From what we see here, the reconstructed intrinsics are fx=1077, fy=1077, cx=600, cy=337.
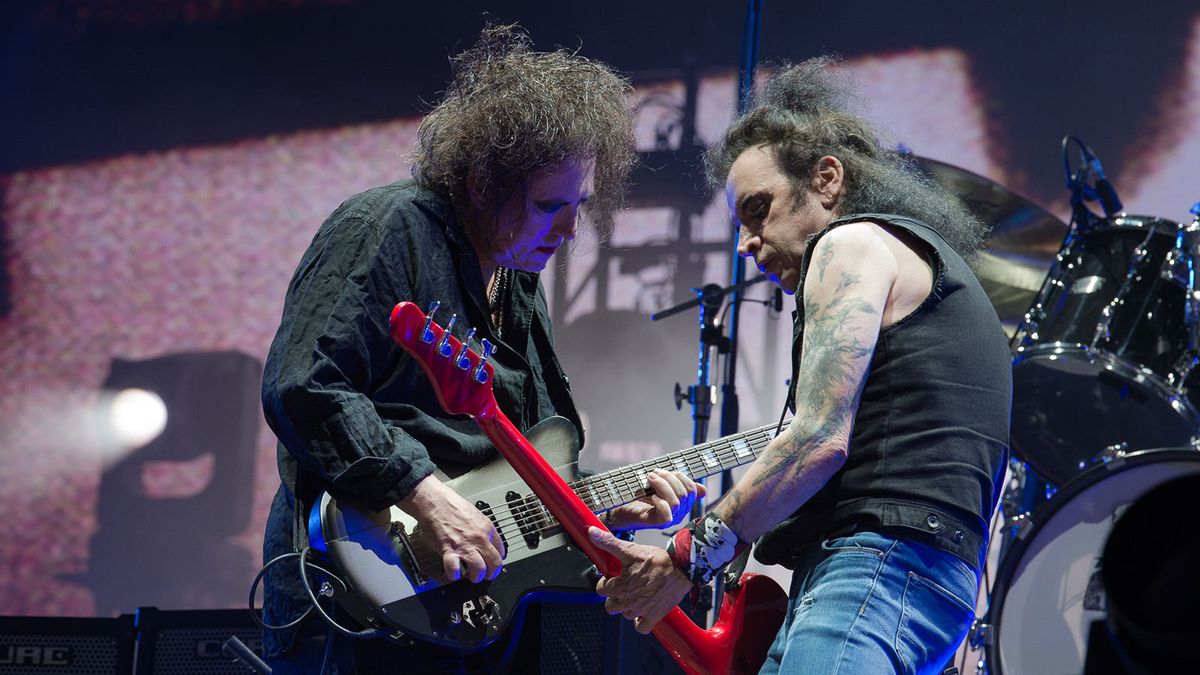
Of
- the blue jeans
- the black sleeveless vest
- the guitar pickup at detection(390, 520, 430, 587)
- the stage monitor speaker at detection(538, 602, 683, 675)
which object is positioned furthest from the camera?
the stage monitor speaker at detection(538, 602, 683, 675)

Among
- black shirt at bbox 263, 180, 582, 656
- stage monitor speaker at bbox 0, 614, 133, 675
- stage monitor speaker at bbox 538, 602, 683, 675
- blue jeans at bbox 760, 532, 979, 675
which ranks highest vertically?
black shirt at bbox 263, 180, 582, 656

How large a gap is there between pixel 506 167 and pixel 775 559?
119 cm

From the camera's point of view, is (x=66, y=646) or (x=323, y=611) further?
(x=66, y=646)

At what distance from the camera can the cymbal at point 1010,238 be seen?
4.36m

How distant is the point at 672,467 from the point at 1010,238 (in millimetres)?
2272

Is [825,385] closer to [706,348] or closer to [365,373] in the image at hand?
[365,373]

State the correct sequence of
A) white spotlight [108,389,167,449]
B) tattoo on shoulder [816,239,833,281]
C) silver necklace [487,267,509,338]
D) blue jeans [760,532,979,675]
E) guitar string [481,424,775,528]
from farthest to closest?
white spotlight [108,389,167,449] → silver necklace [487,267,509,338] → guitar string [481,424,775,528] → tattoo on shoulder [816,239,833,281] → blue jeans [760,532,979,675]

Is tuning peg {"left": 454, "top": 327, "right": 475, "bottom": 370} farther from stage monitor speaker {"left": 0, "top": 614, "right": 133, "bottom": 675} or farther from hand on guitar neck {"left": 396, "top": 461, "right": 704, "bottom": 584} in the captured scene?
stage monitor speaker {"left": 0, "top": 614, "right": 133, "bottom": 675}

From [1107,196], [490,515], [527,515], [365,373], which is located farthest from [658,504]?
[1107,196]

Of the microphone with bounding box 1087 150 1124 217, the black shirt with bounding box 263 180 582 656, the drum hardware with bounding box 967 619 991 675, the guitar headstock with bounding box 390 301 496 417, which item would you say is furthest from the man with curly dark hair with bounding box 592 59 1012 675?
the microphone with bounding box 1087 150 1124 217

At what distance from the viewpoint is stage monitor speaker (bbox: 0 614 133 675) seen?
3588 mm

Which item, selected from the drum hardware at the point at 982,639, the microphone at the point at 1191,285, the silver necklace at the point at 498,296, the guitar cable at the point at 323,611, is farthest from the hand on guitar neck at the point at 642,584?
the microphone at the point at 1191,285

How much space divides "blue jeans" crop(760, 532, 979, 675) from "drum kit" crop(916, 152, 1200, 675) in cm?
176

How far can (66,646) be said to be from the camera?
3607mm
